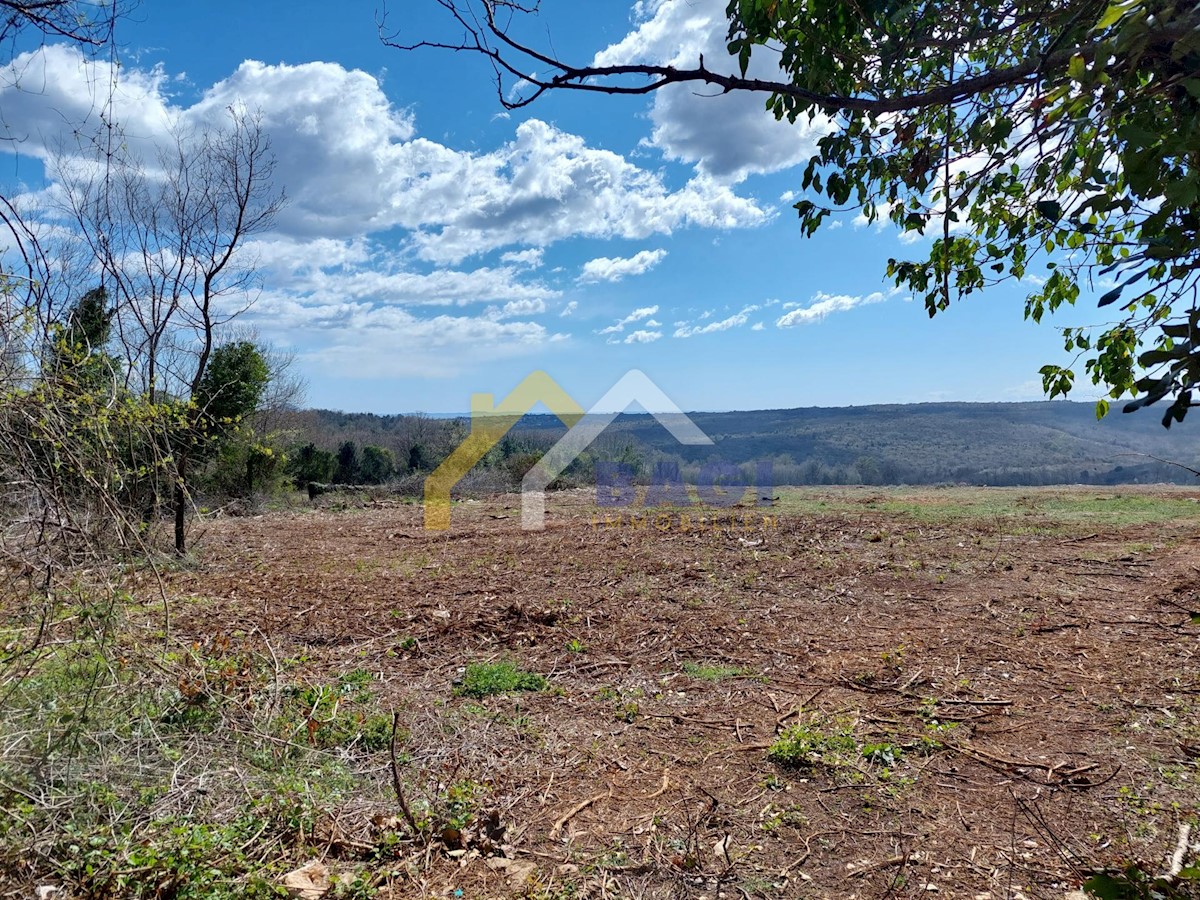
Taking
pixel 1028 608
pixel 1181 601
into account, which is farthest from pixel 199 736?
pixel 1181 601

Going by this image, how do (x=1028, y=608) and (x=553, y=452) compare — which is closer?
(x=1028, y=608)

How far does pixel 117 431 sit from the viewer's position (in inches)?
163

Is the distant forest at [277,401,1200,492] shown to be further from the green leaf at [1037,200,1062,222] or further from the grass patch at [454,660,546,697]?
the green leaf at [1037,200,1062,222]

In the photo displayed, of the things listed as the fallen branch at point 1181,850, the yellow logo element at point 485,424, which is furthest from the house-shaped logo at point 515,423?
the fallen branch at point 1181,850

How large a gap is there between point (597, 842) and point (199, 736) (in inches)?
68.8

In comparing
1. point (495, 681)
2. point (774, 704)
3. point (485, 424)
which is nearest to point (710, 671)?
point (774, 704)

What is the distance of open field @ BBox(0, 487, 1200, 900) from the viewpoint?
2.29m

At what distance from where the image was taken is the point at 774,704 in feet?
12.0

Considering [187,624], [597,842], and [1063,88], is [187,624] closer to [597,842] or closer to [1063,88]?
[597,842]

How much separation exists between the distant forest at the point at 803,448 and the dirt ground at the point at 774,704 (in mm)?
8073

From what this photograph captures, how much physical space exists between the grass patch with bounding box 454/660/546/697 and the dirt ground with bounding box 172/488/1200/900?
0.33 ft

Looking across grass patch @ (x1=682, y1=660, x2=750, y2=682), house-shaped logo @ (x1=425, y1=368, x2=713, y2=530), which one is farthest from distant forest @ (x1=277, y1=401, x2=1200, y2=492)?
grass patch @ (x1=682, y1=660, x2=750, y2=682)

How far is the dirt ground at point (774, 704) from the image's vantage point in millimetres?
2316

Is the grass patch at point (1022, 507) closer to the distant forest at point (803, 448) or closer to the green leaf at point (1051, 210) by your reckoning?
the distant forest at point (803, 448)
